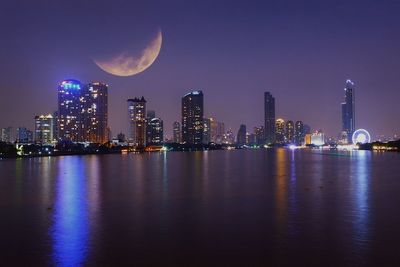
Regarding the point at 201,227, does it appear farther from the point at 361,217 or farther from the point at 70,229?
the point at 361,217

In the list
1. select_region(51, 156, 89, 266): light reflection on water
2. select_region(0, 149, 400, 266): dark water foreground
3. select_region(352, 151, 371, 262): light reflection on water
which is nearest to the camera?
select_region(0, 149, 400, 266): dark water foreground

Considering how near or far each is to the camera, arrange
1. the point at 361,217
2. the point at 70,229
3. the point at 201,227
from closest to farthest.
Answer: the point at 70,229
the point at 201,227
the point at 361,217

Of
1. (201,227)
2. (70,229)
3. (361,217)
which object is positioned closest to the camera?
(70,229)

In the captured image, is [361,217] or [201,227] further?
[361,217]

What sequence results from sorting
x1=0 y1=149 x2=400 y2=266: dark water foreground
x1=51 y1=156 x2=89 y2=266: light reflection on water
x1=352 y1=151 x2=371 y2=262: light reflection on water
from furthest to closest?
x1=352 y1=151 x2=371 y2=262: light reflection on water, x1=51 y1=156 x2=89 y2=266: light reflection on water, x1=0 y1=149 x2=400 y2=266: dark water foreground

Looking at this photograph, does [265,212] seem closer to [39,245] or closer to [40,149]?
[39,245]

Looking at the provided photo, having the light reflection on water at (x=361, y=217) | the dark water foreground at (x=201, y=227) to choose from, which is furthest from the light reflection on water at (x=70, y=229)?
the light reflection on water at (x=361, y=217)

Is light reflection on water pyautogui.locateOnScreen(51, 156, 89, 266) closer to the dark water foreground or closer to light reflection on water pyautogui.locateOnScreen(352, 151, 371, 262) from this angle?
the dark water foreground

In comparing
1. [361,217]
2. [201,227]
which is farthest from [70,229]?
[361,217]

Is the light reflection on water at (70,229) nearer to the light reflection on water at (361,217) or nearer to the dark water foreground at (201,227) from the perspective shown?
the dark water foreground at (201,227)

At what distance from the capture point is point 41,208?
88.5ft

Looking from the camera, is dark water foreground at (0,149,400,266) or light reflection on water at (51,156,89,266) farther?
light reflection on water at (51,156,89,266)

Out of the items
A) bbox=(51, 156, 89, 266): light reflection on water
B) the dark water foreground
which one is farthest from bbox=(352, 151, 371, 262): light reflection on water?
bbox=(51, 156, 89, 266): light reflection on water

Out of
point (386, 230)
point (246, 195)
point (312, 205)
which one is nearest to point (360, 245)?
point (386, 230)
